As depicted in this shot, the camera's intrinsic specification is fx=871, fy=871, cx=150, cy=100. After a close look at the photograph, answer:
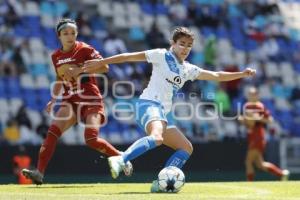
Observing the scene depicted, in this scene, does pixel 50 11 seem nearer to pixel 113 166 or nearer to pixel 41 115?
pixel 41 115

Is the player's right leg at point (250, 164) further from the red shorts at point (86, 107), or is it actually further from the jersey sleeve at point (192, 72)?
the jersey sleeve at point (192, 72)

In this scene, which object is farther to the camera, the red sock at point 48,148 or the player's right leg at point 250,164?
the player's right leg at point 250,164

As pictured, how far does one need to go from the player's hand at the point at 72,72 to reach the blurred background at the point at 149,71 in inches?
220

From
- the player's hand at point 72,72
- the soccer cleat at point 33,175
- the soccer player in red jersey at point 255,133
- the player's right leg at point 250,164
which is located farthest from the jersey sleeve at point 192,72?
the player's right leg at point 250,164

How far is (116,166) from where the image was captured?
8.73 metres

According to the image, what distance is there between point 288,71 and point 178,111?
490 centimetres

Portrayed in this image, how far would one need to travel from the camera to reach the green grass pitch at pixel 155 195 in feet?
28.6

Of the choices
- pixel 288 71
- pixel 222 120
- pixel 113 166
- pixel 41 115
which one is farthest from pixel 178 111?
pixel 113 166

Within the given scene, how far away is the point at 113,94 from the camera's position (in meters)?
20.0

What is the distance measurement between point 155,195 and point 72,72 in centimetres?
199

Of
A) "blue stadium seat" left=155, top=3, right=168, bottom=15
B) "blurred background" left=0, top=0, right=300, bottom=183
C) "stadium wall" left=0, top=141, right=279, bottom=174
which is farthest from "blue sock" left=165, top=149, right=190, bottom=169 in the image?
"blue stadium seat" left=155, top=3, right=168, bottom=15

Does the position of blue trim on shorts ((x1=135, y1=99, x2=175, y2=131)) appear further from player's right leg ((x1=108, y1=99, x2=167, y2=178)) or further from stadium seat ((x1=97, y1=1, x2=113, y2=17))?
stadium seat ((x1=97, y1=1, x2=113, y2=17))

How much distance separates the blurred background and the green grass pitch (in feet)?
18.6

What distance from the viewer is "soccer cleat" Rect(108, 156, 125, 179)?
866 centimetres
